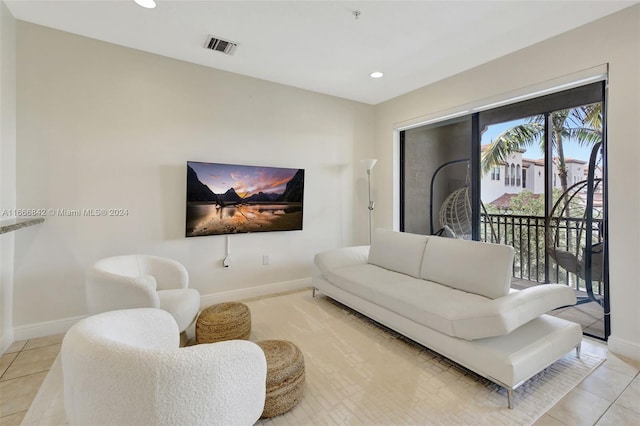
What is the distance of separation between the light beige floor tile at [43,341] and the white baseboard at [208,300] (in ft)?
0.16

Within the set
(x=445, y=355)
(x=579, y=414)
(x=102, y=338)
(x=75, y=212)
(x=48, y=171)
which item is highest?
(x=48, y=171)

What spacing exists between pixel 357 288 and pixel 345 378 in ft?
3.32

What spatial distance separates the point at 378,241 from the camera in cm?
358

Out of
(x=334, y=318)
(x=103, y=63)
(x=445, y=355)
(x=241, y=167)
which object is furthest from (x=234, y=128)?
(x=445, y=355)

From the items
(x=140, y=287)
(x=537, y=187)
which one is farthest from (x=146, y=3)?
(x=537, y=187)

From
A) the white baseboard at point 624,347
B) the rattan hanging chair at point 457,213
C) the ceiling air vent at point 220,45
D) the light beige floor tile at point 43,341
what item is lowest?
the light beige floor tile at point 43,341

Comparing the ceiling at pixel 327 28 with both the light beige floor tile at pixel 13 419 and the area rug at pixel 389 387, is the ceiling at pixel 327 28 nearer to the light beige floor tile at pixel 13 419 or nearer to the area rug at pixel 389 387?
the area rug at pixel 389 387

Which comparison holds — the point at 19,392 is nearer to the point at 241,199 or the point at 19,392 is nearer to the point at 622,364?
the point at 241,199

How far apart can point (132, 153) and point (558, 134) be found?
429cm

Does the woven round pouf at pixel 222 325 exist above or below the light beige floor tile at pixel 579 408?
above

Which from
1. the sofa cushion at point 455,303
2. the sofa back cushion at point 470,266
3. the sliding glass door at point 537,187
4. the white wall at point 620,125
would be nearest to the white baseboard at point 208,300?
the sofa cushion at point 455,303

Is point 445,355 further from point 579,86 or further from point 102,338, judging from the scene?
point 579,86

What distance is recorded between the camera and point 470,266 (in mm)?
2596

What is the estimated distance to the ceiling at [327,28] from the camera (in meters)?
2.38
